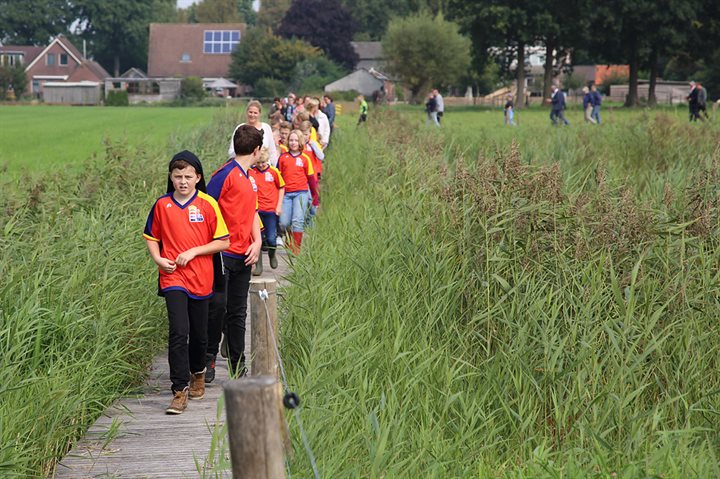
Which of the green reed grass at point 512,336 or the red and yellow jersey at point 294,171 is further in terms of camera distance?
the red and yellow jersey at point 294,171

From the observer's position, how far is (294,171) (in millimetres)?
12102

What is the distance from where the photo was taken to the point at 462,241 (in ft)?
26.1

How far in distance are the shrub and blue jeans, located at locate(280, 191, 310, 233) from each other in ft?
273

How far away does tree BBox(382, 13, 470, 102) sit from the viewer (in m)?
85.6

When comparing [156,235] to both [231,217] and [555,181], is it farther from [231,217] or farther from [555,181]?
[555,181]

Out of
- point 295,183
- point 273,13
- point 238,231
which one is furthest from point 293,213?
point 273,13

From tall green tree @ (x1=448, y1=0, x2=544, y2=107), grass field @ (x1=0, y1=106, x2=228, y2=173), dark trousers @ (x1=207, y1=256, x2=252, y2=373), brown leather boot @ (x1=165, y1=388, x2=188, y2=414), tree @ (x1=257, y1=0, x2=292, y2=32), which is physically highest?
tree @ (x1=257, y1=0, x2=292, y2=32)

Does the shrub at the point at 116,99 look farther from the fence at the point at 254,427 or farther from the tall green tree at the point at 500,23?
the fence at the point at 254,427

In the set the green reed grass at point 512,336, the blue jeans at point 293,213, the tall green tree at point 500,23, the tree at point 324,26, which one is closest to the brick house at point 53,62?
the tree at point 324,26

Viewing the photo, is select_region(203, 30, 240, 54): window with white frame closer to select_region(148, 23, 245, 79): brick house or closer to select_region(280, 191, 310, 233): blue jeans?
select_region(148, 23, 245, 79): brick house

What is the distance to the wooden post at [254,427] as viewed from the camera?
3.35 m

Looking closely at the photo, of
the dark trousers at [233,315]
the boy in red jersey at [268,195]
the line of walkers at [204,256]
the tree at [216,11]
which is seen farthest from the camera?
the tree at [216,11]

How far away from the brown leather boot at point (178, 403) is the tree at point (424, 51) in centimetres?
8077

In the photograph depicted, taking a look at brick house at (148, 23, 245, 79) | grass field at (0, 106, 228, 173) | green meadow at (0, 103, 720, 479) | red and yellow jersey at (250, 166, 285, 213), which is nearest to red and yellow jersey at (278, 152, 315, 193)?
red and yellow jersey at (250, 166, 285, 213)
